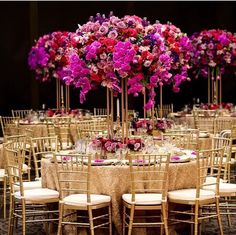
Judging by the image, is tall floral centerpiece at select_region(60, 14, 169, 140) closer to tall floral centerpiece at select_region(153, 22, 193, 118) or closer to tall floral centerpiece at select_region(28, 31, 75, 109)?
tall floral centerpiece at select_region(153, 22, 193, 118)

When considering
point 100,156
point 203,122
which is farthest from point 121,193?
point 203,122

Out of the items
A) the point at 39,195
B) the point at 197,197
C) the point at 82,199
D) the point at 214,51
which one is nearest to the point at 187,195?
the point at 197,197

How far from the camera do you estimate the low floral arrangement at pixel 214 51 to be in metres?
11.6

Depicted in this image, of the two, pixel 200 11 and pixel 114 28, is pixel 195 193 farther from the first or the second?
pixel 200 11

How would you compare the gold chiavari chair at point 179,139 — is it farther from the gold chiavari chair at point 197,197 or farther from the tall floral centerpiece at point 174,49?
the gold chiavari chair at point 197,197

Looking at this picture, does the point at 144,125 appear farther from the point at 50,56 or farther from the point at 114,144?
the point at 50,56

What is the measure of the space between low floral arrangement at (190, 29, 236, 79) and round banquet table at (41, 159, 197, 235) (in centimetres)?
585

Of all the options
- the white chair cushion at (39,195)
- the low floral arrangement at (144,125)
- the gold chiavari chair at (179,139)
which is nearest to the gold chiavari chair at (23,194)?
the white chair cushion at (39,195)

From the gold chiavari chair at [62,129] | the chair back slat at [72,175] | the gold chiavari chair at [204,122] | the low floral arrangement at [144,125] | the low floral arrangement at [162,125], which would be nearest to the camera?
the chair back slat at [72,175]

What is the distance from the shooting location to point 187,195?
5.84 metres

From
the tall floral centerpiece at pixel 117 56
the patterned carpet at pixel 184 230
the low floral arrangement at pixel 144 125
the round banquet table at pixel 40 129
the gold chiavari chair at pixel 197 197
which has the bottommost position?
the patterned carpet at pixel 184 230

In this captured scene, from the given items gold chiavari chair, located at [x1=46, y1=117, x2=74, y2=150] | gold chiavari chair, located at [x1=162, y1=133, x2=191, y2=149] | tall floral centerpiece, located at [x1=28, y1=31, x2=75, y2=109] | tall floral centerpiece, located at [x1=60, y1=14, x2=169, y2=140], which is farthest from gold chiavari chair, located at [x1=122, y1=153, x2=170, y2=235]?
tall floral centerpiece, located at [x1=28, y1=31, x2=75, y2=109]

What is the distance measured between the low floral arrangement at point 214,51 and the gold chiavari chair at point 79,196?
608 cm

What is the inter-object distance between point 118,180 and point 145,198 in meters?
0.32
